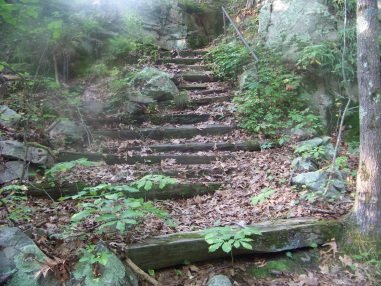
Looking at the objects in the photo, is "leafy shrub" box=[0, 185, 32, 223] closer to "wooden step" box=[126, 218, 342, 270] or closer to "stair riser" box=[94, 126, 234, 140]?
"wooden step" box=[126, 218, 342, 270]

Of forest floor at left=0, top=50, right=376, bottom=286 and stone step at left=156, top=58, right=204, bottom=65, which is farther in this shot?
stone step at left=156, top=58, right=204, bottom=65

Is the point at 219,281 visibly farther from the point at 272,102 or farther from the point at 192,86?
the point at 192,86

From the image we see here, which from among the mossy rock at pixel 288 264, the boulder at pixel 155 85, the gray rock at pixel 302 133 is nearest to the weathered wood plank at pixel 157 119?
the boulder at pixel 155 85

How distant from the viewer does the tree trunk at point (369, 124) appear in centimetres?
363

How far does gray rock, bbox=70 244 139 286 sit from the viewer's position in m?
2.74

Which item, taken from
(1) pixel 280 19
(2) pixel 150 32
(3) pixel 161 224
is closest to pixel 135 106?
(3) pixel 161 224

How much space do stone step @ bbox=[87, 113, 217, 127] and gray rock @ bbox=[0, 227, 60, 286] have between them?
433 centimetres

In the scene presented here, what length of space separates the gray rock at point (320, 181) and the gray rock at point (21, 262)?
324cm

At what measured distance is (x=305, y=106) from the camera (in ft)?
24.2

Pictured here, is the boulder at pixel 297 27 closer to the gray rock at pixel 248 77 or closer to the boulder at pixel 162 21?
the gray rock at pixel 248 77

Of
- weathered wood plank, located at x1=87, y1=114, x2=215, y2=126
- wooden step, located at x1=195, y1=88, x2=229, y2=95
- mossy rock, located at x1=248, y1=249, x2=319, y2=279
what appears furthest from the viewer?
wooden step, located at x1=195, y1=88, x2=229, y2=95

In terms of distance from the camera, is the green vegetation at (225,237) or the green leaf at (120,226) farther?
the green vegetation at (225,237)


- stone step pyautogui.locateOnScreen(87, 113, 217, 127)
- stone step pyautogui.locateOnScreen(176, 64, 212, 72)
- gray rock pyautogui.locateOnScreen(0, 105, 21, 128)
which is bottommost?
stone step pyautogui.locateOnScreen(87, 113, 217, 127)

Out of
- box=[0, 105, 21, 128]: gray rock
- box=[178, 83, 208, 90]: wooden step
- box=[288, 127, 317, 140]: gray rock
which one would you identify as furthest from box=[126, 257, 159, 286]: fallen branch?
box=[178, 83, 208, 90]: wooden step
